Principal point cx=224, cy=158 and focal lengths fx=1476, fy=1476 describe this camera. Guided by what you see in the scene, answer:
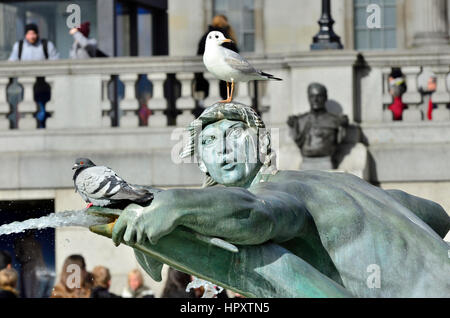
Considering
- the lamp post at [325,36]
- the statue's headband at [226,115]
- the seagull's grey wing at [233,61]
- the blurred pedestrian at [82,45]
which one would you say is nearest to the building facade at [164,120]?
the lamp post at [325,36]

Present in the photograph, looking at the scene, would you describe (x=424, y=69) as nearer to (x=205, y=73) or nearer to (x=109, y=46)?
(x=205, y=73)

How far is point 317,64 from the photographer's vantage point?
51.3ft

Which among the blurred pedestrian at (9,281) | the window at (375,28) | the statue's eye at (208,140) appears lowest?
the blurred pedestrian at (9,281)

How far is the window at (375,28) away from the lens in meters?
19.7

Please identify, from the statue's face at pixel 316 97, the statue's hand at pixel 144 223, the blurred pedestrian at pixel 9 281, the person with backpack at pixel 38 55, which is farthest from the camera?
the person with backpack at pixel 38 55

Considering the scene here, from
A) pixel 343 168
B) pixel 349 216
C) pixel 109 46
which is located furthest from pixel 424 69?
pixel 349 216

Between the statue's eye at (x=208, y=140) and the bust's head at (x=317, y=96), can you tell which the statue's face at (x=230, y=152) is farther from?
the bust's head at (x=317, y=96)

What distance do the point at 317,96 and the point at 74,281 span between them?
4.04 metres

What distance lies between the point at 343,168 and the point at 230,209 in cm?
1117

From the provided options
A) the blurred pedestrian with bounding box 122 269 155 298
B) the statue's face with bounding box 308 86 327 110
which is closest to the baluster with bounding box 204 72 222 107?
the statue's face with bounding box 308 86 327 110

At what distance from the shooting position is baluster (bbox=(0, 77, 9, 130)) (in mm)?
16125

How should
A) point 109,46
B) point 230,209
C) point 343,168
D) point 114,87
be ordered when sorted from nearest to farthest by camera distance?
point 230,209
point 343,168
point 114,87
point 109,46

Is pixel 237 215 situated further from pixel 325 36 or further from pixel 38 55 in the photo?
pixel 38 55

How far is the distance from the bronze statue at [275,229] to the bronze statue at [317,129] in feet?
32.2
